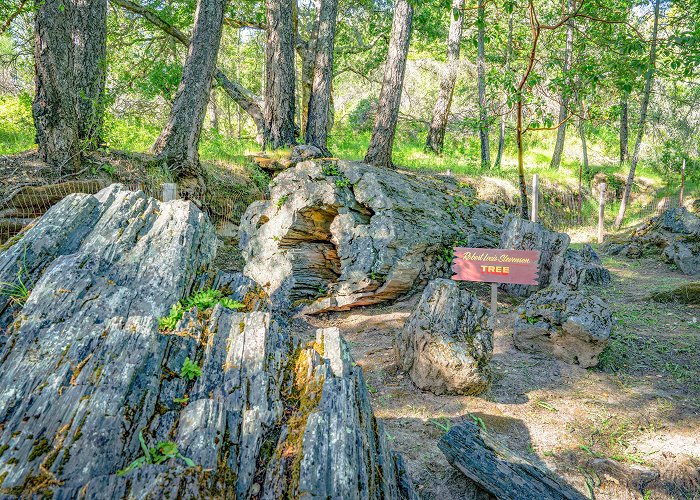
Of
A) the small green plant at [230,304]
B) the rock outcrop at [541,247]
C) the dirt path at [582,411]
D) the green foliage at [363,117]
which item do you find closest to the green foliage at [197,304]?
the small green plant at [230,304]

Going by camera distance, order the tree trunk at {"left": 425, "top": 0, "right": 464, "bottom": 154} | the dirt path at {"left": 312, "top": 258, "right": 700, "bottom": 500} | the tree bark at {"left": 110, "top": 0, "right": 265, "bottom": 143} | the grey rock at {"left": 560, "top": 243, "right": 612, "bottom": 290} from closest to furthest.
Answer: the dirt path at {"left": 312, "top": 258, "right": 700, "bottom": 500}, the grey rock at {"left": 560, "top": 243, "right": 612, "bottom": 290}, the tree bark at {"left": 110, "top": 0, "right": 265, "bottom": 143}, the tree trunk at {"left": 425, "top": 0, "right": 464, "bottom": 154}

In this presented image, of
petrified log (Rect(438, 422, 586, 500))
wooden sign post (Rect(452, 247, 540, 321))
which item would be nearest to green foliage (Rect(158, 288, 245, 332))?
petrified log (Rect(438, 422, 586, 500))

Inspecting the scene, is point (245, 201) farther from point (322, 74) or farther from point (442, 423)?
point (442, 423)

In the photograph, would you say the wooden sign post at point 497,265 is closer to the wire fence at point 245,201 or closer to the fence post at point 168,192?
the fence post at point 168,192

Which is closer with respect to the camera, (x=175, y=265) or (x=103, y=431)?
(x=103, y=431)

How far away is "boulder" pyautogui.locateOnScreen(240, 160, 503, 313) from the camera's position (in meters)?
6.24

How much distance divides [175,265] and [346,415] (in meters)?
1.63

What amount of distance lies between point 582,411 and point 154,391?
A: 3308 millimetres

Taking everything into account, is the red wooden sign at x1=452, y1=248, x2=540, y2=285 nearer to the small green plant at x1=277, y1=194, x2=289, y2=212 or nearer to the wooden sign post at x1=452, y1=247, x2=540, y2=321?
the wooden sign post at x1=452, y1=247, x2=540, y2=321

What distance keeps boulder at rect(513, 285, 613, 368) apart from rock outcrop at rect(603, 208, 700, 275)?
527 cm

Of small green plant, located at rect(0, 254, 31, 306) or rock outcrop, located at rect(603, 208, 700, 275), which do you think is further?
rock outcrop, located at rect(603, 208, 700, 275)

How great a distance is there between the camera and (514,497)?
2.52 meters

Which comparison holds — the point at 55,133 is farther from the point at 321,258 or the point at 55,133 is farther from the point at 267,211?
the point at 321,258

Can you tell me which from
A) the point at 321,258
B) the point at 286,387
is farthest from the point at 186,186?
the point at 286,387
